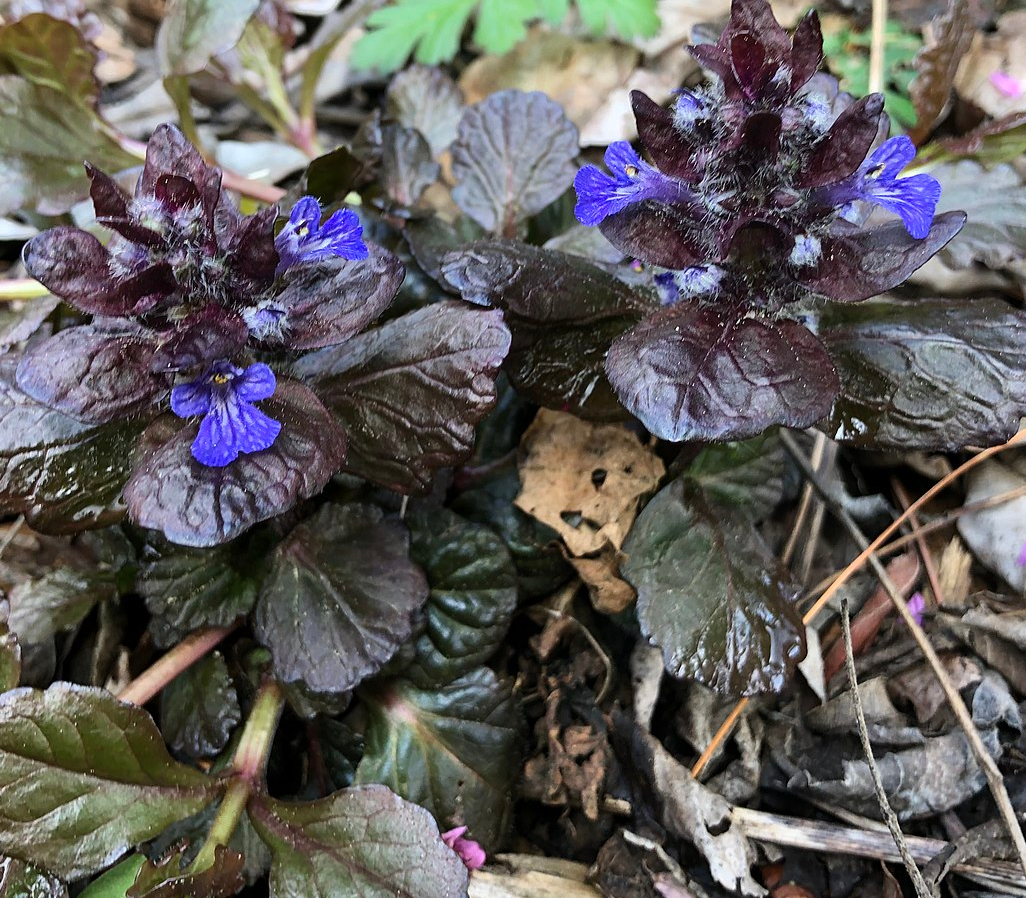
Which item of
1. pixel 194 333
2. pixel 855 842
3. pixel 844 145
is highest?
pixel 844 145

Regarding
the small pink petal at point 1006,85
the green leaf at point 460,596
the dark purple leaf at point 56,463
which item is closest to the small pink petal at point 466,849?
the green leaf at point 460,596

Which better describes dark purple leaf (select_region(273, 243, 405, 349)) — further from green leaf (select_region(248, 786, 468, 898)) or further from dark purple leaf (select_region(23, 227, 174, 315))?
green leaf (select_region(248, 786, 468, 898))

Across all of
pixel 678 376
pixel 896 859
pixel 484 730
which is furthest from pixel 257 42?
pixel 896 859

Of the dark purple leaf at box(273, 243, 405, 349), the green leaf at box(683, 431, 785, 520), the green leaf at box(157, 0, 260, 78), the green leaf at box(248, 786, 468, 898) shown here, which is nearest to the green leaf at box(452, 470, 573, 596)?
the green leaf at box(683, 431, 785, 520)

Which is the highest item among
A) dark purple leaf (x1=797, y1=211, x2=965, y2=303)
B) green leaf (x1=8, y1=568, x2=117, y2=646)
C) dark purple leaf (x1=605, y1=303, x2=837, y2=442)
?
dark purple leaf (x1=797, y1=211, x2=965, y2=303)

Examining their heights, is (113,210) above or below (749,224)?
above

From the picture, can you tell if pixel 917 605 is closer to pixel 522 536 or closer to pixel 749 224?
pixel 522 536

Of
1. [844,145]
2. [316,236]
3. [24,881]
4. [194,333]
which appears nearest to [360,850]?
[24,881]
